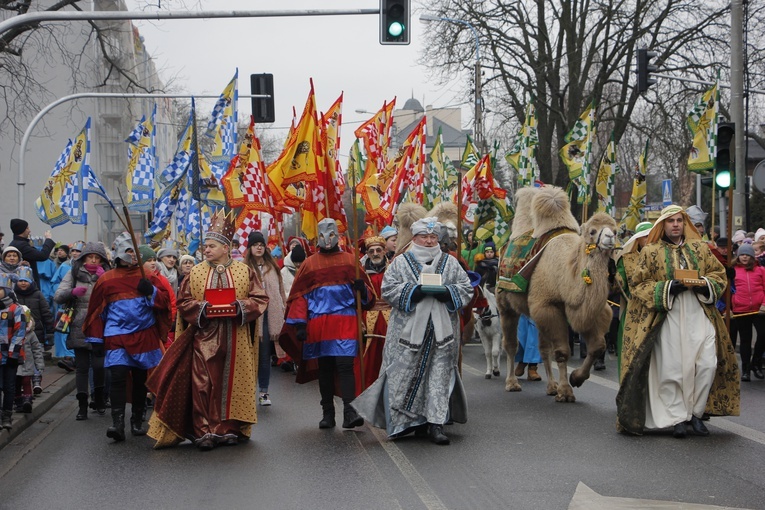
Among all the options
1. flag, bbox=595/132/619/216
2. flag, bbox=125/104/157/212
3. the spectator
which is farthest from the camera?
flag, bbox=125/104/157/212

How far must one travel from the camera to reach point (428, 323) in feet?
30.4

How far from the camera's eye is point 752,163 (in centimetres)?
5619

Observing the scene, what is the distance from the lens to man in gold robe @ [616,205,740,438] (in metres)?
9.06

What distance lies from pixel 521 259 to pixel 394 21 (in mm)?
3512

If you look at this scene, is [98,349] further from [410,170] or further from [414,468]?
[410,170]

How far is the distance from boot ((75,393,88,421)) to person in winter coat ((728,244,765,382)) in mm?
7591

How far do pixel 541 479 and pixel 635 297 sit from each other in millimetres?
2523

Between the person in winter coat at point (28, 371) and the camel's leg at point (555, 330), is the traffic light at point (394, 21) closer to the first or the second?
the camel's leg at point (555, 330)

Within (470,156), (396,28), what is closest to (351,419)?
(396,28)

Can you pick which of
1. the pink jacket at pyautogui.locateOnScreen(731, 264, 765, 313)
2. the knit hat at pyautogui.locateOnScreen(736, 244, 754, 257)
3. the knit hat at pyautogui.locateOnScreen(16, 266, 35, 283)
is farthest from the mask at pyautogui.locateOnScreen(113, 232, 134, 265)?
the knit hat at pyautogui.locateOnScreen(736, 244, 754, 257)

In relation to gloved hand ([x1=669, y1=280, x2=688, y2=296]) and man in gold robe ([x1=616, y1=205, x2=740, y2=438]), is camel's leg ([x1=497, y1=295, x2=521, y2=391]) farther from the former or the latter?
gloved hand ([x1=669, y1=280, x2=688, y2=296])

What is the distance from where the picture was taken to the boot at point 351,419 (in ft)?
32.3

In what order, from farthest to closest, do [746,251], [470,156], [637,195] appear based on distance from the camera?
[470,156] → [637,195] → [746,251]

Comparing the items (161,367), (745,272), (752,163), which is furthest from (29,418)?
Result: (752,163)
